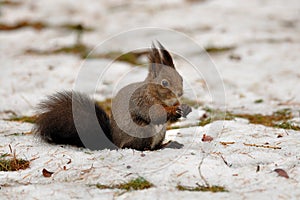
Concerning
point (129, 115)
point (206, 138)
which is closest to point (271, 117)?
point (206, 138)

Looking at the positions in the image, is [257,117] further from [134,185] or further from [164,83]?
[134,185]

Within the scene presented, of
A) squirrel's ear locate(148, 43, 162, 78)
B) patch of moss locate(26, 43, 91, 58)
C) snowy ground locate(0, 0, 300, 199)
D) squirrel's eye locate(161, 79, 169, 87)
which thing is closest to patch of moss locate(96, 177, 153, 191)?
snowy ground locate(0, 0, 300, 199)

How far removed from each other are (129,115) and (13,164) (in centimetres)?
93

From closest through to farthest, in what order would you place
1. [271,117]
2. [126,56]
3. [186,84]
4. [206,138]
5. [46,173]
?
[46,173] < [206,138] < [271,117] < [186,84] < [126,56]

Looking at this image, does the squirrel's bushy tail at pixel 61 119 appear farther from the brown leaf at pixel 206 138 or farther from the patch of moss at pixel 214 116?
the patch of moss at pixel 214 116

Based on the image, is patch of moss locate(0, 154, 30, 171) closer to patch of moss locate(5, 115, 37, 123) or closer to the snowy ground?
the snowy ground

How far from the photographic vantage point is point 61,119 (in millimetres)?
3055

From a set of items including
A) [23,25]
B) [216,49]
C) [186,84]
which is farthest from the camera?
[23,25]

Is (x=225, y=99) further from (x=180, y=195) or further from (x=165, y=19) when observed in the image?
(x=165, y=19)

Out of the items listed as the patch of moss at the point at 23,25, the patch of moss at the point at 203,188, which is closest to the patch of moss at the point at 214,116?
the patch of moss at the point at 203,188

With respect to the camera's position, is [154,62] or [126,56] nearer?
[154,62]

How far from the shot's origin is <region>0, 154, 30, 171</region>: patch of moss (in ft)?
8.98

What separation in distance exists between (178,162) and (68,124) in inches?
37.5

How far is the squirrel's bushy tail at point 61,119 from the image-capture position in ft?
10.0
